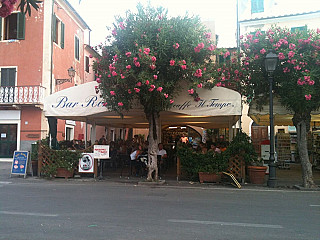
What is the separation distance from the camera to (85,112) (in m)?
12.3

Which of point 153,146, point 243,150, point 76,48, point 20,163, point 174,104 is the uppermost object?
point 76,48

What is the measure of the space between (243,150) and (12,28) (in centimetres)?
1826

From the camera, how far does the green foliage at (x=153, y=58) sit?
988 centimetres

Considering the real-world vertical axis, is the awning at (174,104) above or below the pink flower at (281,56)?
below

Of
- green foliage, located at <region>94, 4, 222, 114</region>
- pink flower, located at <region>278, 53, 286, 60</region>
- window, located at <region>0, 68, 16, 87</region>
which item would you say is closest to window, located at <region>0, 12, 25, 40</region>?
window, located at <region>0, 68, 16, 87</region>

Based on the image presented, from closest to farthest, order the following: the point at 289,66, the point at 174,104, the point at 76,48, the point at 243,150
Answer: the point at 289,66
the point at 243,150
the point at 174,104
the point at 76,48

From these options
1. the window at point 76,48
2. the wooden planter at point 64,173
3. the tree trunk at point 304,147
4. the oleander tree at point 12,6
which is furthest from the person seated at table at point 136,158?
the window at point 76,48

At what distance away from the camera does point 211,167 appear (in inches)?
442

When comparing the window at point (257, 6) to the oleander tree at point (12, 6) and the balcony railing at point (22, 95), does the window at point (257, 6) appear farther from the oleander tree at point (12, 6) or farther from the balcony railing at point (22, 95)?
the oleander tree at point (12, 6)

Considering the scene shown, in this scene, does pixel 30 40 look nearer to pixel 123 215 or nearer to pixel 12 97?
pixel 12 97

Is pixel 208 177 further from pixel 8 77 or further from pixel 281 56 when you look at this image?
pixel 8 77

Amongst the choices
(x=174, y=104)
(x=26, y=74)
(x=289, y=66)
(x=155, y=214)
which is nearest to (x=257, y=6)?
(x=289, y=66)

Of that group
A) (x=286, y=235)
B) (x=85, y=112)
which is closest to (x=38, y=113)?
(x=85, y=112)

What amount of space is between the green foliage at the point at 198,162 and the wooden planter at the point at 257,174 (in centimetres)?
106
